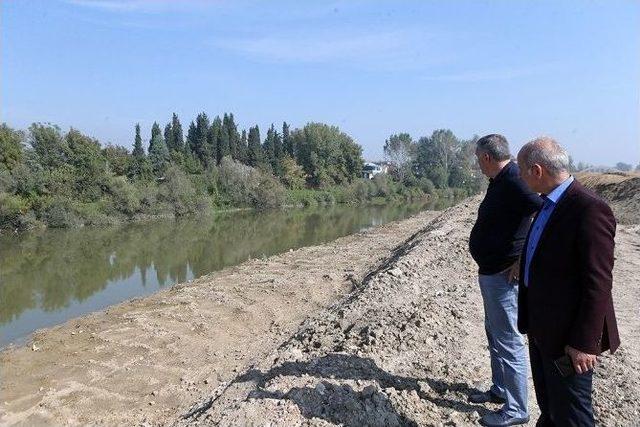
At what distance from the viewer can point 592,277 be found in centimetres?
211

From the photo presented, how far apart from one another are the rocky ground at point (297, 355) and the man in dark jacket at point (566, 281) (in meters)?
1.01

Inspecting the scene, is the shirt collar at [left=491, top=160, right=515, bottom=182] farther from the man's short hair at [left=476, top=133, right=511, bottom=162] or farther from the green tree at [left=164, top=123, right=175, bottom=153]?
the green tree at [left=164, top=123, right=175, bottom=153]

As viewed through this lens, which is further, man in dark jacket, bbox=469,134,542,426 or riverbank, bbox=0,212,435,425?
riverbank, bbox=0,212,435,425

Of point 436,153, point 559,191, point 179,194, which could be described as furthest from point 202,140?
point 559,191

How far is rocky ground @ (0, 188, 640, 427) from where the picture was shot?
335 centimetres

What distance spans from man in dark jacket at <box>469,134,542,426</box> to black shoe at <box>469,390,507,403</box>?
23cm

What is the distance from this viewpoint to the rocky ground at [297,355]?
3.35 meters

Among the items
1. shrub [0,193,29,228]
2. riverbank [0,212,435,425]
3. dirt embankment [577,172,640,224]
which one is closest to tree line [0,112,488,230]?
shrub [0,193,29,228]

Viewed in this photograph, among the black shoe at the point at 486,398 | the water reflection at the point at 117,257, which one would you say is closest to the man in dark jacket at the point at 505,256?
the black shoe at the point at 486,398

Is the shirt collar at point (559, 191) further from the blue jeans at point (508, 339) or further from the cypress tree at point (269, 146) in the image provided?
the cypress tree at point (269, 146)

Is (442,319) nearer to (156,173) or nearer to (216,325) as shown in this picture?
(216,325)

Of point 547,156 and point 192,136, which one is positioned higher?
point 192,136

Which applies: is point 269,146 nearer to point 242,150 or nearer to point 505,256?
point 242,150

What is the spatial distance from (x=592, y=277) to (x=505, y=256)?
2.76 feet
